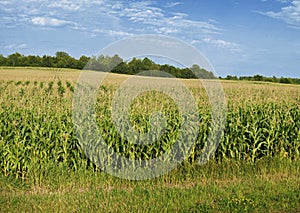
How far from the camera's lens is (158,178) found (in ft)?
25.4

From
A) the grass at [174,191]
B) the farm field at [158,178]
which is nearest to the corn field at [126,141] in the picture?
the farm field at [158,178]

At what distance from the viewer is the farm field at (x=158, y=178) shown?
6320mm

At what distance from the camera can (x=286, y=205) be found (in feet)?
20.8

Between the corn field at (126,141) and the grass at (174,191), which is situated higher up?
the corn field at (126,141)

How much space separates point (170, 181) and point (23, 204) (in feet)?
10.2

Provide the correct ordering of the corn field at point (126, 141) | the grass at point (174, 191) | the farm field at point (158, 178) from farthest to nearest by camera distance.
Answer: the corn field at point (126, 141) < the farm field at point (158, 178) < the grass at point (174, 191)

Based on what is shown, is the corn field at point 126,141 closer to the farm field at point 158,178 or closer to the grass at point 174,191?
the farm field at point 158,178

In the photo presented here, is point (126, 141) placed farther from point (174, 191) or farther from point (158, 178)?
point (174, 191)

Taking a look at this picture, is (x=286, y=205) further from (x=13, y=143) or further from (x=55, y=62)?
(x=55, y=62)

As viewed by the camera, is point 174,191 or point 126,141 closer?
point 174,191

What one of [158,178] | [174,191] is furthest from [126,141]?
[174,191]

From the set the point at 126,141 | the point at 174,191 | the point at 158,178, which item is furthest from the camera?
the point at 126,141

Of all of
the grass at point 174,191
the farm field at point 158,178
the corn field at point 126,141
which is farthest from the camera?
the corn field at point 126,141

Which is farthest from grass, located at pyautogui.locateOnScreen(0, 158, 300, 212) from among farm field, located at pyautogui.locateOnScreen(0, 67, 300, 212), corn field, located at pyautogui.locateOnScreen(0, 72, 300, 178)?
corn field, located at pyautogui.locateOnScreen(0, 72, 300, 178)
